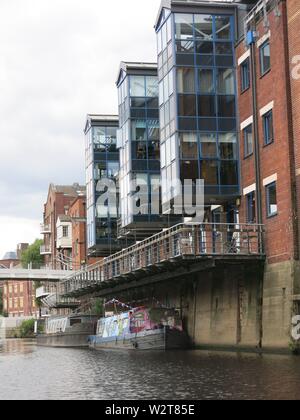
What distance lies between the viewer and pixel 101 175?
5772cm

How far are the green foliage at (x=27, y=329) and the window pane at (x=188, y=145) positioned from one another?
7034cm

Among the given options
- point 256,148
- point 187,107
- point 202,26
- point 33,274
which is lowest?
point 33,274

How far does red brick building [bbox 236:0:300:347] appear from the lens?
31.4 m

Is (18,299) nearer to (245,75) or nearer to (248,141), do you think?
(248,141)

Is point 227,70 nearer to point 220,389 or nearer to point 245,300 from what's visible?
point 245,300

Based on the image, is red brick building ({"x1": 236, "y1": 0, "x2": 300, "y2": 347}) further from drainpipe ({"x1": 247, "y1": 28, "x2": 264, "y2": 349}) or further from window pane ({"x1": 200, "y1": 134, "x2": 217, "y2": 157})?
window pane ({"x1": 200, "y1": 134, "x2": 217, "y2": 157})

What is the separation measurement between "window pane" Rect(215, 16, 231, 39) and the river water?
15.3 meters

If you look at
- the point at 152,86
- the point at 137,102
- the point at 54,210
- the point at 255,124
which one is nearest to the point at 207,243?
the point at 255,124

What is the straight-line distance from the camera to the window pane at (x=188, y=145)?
3638 centimetres

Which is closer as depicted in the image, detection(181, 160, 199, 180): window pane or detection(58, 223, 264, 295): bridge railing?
detection(58, 223, 264, 295): bridge railing

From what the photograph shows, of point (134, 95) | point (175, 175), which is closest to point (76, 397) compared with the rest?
point (175, 175)

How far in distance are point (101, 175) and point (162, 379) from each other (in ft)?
119

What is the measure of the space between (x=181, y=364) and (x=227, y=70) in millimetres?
15540

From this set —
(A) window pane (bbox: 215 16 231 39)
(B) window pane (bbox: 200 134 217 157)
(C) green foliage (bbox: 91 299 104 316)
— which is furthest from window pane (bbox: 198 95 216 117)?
(C) green foliage (bbox: 91 299 104 316)
